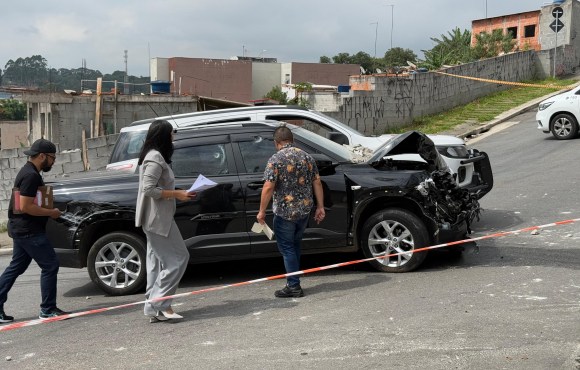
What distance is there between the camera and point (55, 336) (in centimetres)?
586

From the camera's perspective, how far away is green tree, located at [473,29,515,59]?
32084 millimetres

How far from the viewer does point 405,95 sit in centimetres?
2270

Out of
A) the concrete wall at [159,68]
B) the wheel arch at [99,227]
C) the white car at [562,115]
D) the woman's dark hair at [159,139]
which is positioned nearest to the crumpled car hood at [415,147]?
the woman's dark hair at [159,139]

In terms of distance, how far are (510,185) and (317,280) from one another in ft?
20.9

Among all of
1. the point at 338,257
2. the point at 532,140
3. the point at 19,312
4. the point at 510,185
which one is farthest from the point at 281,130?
the point at 532,140

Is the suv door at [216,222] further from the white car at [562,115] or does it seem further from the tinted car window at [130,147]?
the white car at [562,115]

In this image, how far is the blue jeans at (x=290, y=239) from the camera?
21.0 feet

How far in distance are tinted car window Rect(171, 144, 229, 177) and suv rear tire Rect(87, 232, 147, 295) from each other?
897 mm

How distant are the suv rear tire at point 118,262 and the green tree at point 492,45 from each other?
2787 cm

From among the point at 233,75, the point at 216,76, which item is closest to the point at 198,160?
the point at 216,76

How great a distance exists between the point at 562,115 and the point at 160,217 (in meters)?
13.9

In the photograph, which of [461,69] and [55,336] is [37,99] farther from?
[55,336]

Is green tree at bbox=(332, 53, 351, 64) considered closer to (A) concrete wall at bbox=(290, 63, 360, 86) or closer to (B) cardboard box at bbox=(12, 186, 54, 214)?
(A) concrete wall at bbox=(290, 63, 360, 86)

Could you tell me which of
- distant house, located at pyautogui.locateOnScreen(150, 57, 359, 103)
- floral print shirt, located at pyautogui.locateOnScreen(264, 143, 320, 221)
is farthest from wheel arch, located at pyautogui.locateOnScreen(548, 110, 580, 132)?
distant house, located at pyautogui.locateOnScreen(150, 57, 359, 103)
